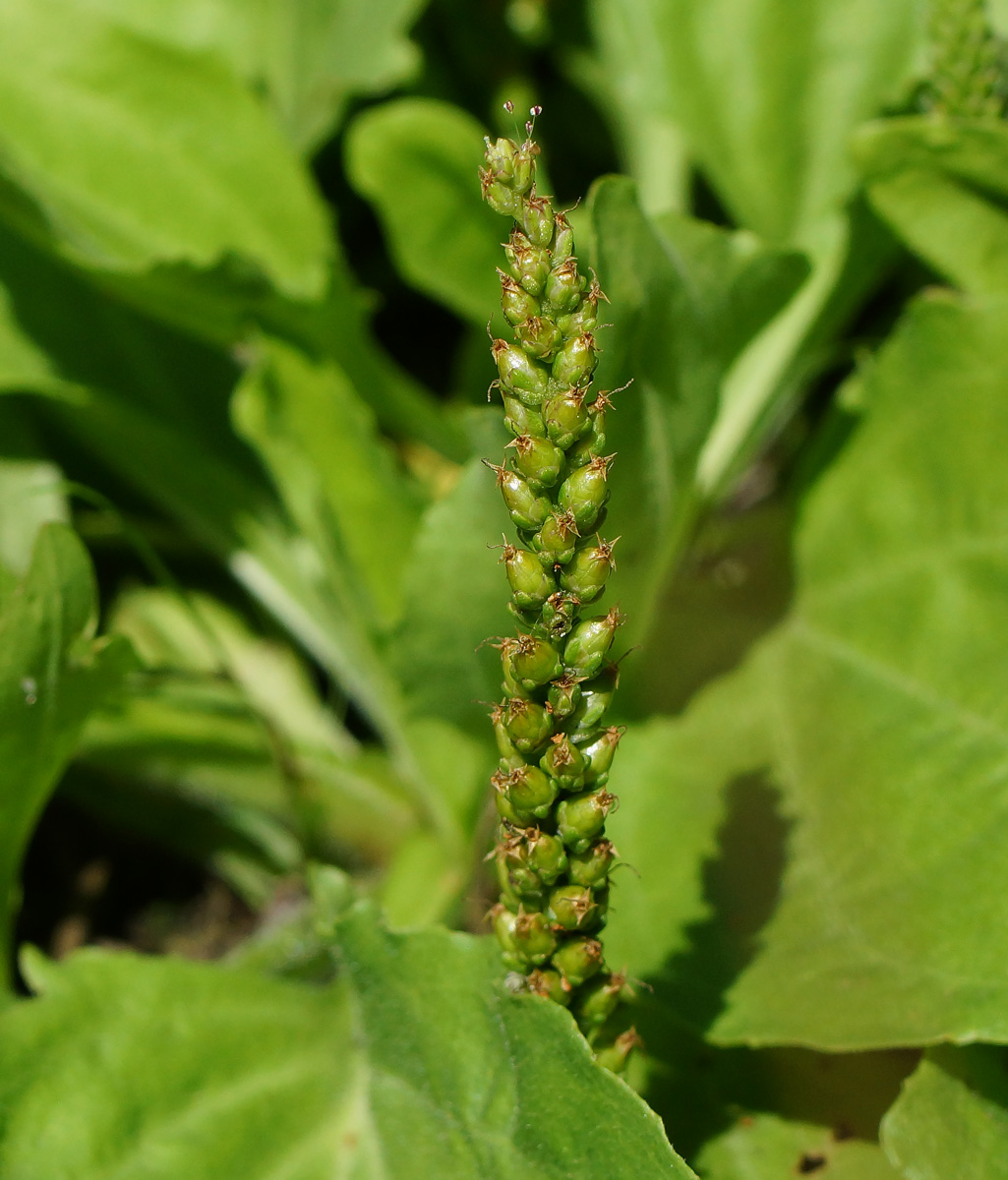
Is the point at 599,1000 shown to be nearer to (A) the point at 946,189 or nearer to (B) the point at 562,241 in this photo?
(B) the point at 562,241

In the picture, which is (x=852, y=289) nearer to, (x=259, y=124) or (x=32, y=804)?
(x=259, y=124)

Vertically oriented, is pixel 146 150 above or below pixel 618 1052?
above

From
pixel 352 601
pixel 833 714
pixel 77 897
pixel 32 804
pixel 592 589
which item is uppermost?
pixel 592 589

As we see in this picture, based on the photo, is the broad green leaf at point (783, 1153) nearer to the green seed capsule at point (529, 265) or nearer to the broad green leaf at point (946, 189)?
the green seed capsule at point (529, 265)

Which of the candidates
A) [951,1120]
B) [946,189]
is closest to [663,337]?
[946,189]

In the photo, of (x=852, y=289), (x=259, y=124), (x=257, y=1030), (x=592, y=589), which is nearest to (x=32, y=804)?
(x=257, y=1030)

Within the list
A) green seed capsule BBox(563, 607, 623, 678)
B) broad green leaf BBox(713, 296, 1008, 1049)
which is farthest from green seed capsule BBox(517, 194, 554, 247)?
broad green leaf BBox(713, 296, 1008, 1049)

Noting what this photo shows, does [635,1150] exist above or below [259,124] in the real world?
below
